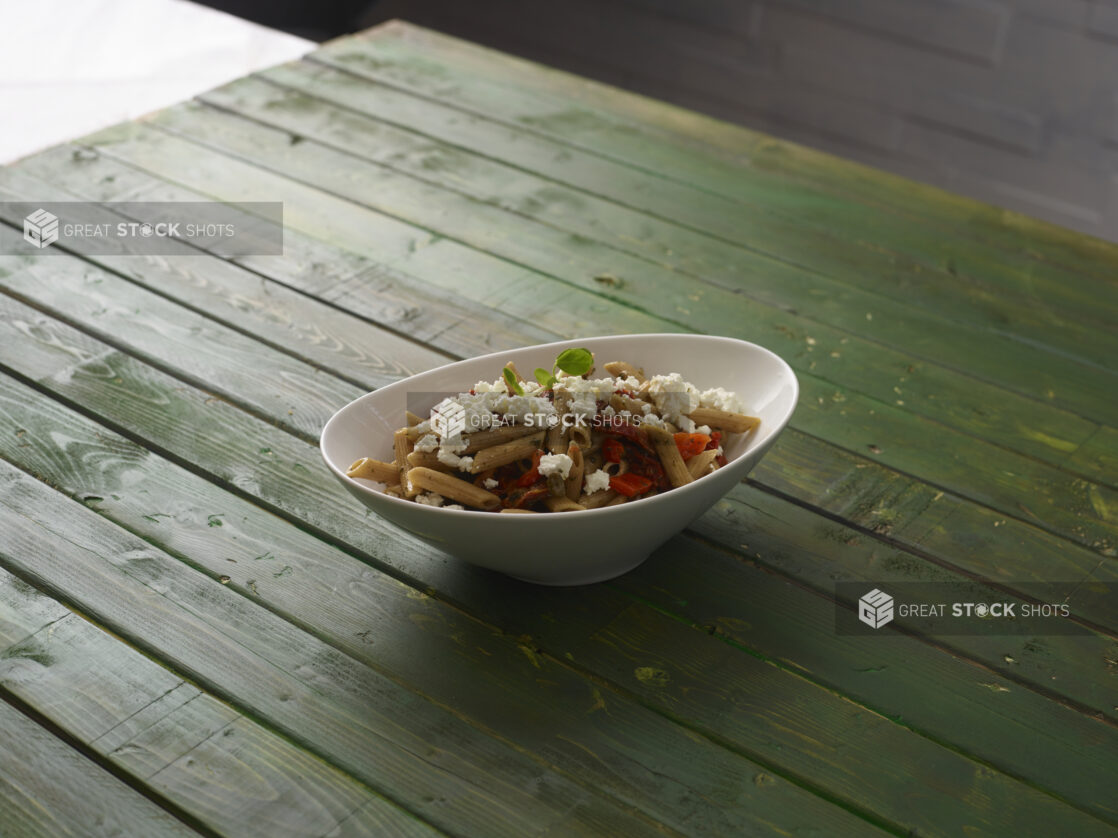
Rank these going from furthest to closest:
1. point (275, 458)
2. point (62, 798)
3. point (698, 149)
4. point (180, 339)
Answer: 1. point (698, 149)
2. point (180, 339)
3. point (275, 458)
4. point (62, 798)

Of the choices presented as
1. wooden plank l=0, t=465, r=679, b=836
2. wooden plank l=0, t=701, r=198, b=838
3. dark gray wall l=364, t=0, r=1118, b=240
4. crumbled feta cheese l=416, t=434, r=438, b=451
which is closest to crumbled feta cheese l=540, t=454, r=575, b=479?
crumbled feta cheese l=416, t=434, r=438, b=451

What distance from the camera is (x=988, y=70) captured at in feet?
9.61

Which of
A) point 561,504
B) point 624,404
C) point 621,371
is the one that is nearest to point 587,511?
point 561,504

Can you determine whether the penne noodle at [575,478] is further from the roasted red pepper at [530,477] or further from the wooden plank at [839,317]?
the wooden plank at [839,317]

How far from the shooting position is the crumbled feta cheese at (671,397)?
3.36ft

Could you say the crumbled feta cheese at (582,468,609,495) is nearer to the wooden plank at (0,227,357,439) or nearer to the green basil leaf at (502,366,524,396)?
the green basil leaf at (502,366,524,396)

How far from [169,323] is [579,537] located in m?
0.75

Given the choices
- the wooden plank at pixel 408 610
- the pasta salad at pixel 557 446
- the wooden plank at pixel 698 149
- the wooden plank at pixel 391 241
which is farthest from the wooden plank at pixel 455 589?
the wooden plank at pixel 698 149

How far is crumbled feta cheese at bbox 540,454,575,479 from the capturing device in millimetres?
943

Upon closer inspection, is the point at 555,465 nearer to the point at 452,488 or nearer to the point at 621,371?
the point at 452,488

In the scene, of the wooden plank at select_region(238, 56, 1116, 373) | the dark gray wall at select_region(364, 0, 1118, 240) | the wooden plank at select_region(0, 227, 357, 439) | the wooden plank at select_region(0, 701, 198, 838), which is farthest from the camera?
the dark gray wall at select_region(364, 0, 1118, 240)

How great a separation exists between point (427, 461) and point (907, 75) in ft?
8.40

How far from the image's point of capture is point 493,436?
98cm

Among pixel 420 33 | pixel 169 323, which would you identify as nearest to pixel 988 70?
pixel 420 33
